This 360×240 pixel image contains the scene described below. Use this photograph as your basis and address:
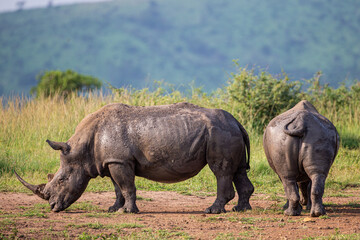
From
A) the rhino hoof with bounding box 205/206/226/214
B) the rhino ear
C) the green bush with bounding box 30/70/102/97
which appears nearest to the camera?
the rhino hoof with bounding box 205/206/226/214

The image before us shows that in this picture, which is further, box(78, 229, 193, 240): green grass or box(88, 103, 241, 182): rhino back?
box(88, 103, 241, 182): rhino back

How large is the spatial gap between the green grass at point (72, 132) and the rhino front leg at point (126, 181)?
766 mm

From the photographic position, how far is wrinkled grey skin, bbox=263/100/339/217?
23.2 feet

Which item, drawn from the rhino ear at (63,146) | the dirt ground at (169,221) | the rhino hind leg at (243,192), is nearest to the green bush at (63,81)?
the dirt ground at (169,221)

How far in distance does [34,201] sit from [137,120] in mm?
2474

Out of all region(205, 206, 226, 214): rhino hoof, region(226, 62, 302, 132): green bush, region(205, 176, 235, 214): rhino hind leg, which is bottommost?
region(205, 206, 226, 214): rhino hoof

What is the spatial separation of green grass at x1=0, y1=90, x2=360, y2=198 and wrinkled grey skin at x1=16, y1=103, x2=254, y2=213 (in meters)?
0.72

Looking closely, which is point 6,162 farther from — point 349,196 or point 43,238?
point 349,196

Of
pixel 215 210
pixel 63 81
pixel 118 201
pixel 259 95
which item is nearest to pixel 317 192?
pixel 215 210

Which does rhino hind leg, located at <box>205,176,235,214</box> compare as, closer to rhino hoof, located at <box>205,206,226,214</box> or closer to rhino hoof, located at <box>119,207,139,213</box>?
rhino hoof, located at <box>205,206,226,214</box>

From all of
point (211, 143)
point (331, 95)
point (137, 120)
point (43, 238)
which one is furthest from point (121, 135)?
point (331, 95)

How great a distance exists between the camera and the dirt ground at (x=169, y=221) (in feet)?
20.7

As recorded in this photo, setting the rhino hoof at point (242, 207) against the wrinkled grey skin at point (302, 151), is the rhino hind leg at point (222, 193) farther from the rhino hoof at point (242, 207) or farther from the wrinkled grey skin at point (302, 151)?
the wrinkled grey skin at point (302, 151)

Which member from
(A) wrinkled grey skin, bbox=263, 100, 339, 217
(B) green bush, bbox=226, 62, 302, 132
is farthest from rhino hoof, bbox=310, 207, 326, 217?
(B) green bush, bbox=226, 62, 302, 132
